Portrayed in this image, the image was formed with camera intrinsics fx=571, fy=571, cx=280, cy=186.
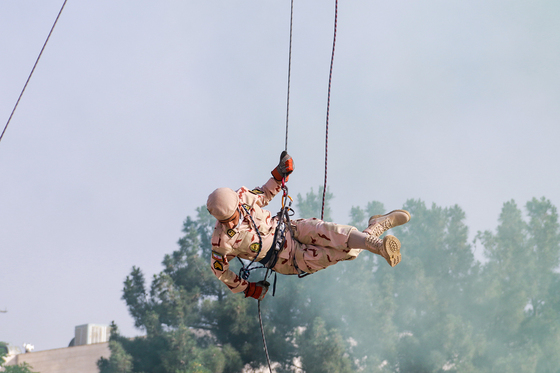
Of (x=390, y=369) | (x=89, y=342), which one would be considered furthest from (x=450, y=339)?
(x=89, y=342)

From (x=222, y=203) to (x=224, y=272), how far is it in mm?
591

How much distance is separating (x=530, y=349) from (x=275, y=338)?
6.91 m

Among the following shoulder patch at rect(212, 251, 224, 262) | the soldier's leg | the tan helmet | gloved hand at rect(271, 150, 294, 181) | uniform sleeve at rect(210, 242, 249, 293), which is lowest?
uniform sleeve at rect(210, 242, 249, 293)

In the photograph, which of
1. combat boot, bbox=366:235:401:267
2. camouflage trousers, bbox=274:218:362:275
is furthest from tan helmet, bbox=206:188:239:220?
combat boot, bbox=366:235:401:267

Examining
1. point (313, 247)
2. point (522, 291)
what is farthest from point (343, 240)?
point (522, 291)

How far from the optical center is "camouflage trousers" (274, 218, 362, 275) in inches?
137

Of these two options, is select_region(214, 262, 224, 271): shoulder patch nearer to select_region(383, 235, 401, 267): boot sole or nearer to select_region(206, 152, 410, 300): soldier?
select_region(206, 152, 410, 300): soldier

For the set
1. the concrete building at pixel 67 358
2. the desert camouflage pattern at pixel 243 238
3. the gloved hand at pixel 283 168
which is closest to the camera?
the desert camouflage pattern at pixel 243 238

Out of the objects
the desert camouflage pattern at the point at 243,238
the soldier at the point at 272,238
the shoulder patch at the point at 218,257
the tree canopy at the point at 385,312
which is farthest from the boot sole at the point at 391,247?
the tree canopy at the point at 385,312

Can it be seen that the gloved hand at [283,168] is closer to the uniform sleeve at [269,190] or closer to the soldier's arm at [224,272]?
the uniform sleeve at [269,190]

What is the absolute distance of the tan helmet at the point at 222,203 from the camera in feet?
10.7

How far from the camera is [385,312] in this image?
16016mm

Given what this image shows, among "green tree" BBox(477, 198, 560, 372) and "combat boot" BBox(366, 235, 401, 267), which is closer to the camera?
"combat boot" BBox(366, 235, 401, 267)

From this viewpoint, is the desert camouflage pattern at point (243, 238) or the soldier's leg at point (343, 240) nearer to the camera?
the soldier's leg at point (343, 240)
